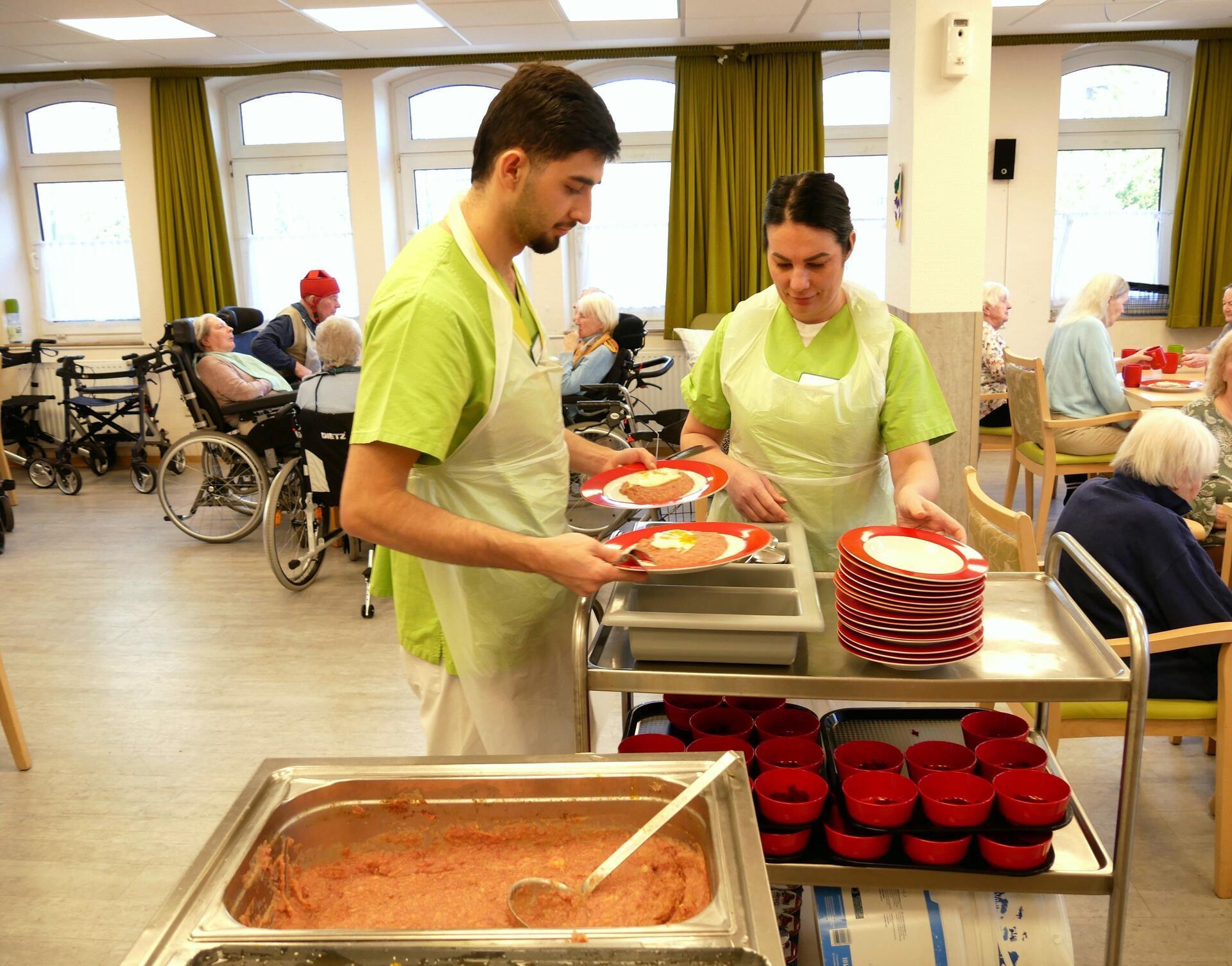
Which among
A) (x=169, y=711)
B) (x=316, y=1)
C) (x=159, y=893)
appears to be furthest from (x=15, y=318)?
(x=159, y=893)

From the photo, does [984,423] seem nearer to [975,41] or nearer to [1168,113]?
[975,41]

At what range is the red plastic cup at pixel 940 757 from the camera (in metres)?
1.54

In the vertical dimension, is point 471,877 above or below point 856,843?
above

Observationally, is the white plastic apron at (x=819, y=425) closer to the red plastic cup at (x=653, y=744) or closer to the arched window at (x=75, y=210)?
the red plastic cup at (x=653, y=744)

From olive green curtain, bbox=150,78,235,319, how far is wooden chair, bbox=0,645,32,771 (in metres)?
4.95

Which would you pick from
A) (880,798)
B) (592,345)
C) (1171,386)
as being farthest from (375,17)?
(880,798)

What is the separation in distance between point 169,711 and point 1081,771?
2.84m

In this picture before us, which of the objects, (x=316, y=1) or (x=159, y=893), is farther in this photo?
(x=316, y=1)

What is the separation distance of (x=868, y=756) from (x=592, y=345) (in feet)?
14.6

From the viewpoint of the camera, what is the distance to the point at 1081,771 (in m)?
2.74

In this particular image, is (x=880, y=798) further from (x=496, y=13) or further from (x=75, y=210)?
(x=75, y=210)

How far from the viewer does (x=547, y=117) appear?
1351 millimetres

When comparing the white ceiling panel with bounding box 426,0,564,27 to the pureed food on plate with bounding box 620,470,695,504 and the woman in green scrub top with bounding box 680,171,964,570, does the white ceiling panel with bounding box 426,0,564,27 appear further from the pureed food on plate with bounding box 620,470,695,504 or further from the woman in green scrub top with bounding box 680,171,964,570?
the pureed food on plate with bounding box 620,470,695,504

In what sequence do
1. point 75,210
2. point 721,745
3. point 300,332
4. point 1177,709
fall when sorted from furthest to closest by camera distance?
1. point 75,210
2. point 300,332
3. point 1177,709
4. point 721,745
